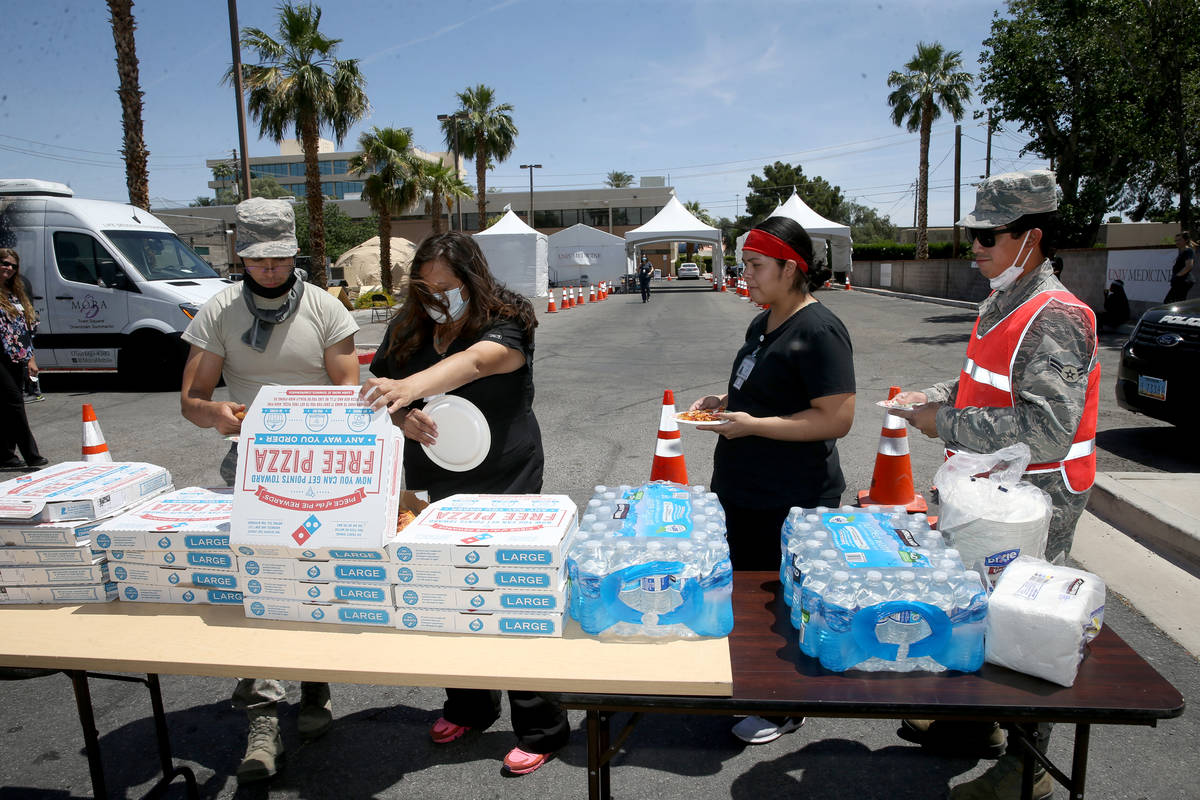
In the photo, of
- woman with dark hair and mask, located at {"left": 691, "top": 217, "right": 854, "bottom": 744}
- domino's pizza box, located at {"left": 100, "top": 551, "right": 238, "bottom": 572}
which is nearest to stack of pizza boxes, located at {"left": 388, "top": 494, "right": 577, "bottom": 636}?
domino's pizza box, located at {"left": 100, "top": 551, "right": 238, "bottom": 572}

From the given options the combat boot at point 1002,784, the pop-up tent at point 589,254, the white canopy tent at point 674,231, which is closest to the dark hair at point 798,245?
the combat boot at point 1002,784

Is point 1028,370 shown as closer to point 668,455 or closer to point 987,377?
point 987,377

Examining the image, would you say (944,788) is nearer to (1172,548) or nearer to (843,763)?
(843,763)

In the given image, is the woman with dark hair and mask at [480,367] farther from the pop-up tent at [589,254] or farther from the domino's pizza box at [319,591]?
the pop-up tent at [589,254]

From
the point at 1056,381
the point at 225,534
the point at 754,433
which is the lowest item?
the point at 225,534

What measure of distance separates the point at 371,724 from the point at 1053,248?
323 centimetres

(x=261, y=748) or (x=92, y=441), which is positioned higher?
(x=92, y=441)

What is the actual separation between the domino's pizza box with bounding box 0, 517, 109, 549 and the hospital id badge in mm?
2282

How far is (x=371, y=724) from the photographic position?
329cm

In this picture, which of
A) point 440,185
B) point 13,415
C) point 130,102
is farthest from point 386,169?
point 13,415

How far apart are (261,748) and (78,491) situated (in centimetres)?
118

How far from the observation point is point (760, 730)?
10.1 ft

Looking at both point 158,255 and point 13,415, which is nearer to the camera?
point 13,415

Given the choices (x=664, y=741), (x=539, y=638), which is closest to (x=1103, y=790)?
(x=664, y=741)
